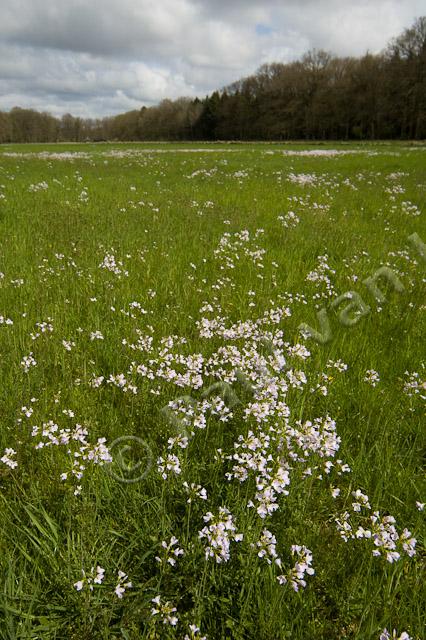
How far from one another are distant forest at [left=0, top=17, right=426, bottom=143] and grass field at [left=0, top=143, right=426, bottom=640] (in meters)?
77.3

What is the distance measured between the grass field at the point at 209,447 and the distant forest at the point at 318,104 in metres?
77.3

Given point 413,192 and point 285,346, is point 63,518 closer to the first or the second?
point 285,346

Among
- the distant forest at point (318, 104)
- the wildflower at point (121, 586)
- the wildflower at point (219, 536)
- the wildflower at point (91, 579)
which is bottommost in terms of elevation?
the wildflower at point (121, 586)

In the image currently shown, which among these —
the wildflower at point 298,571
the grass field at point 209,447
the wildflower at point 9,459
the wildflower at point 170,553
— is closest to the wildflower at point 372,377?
the grass field at point 209,447

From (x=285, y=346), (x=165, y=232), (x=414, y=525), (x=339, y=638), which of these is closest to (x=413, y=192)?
(x=165, y=232)

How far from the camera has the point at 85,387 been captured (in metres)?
3.60

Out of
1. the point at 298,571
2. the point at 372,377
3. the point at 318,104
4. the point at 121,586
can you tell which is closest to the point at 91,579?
the point at 121,586

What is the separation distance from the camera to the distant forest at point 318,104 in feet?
232

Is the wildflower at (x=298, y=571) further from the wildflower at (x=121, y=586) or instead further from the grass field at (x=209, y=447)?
the wildflower at (x=121, y=586)

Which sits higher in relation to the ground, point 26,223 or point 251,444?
point 26,223

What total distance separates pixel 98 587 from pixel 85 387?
1.81 metres

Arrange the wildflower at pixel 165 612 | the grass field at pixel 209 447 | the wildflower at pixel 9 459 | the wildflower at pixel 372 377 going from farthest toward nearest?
the wildflower at pixel 372 377 < the wildflower at pixel 9 459 < the grass field at pixel 209 447 < the wildflower at pixel 165 612

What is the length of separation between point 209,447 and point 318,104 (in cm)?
10067

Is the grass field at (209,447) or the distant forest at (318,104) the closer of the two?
the grass field at (209,447)
